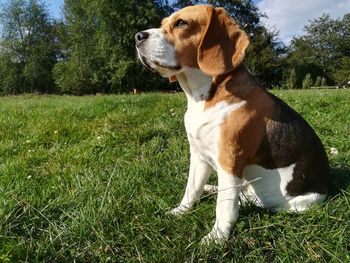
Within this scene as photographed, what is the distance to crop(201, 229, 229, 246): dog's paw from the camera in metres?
3.00

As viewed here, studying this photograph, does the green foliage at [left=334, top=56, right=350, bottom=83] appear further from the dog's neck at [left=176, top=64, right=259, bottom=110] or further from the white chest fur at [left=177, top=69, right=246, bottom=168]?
the white chest fur at [left=177, top=69, right=246, bottom=168]

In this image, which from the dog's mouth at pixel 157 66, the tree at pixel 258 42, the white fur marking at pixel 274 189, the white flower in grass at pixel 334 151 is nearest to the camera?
the dog's mouth at pixel 157 66

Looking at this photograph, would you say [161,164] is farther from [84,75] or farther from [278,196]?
[84,75]

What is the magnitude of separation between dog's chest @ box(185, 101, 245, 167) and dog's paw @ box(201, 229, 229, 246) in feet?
1.90

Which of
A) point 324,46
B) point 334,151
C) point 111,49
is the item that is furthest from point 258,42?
point 334,151

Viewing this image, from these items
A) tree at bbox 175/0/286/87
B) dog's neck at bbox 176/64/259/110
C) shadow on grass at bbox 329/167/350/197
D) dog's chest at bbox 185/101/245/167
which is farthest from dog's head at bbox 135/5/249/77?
tree at bbox 175/0/286/87

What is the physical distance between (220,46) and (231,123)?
64cm

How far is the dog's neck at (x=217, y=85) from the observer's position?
11.0 feet

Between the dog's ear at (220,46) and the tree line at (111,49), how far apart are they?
87.8 feet

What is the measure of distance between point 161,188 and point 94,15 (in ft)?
151

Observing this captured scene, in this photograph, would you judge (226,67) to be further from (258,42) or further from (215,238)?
(258,42)

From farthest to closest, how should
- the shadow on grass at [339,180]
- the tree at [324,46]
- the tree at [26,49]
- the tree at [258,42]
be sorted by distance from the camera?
the tree at [324,46]
the tree at [26,49]
the tree at [258,42]
the shadow on grass at [339,180]

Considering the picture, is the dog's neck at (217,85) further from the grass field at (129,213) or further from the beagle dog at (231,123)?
the grass field at (129,213)

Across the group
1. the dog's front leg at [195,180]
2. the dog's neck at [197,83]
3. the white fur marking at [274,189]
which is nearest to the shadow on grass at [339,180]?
the white fur marking at [274,189]
